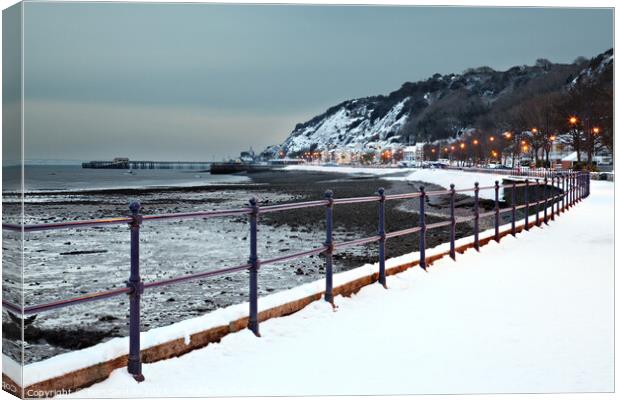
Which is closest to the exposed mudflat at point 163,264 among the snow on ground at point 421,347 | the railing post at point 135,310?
the railing post at point 135,310

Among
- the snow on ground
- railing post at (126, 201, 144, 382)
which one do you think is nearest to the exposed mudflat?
railing post at (126, 201, 144, 382)

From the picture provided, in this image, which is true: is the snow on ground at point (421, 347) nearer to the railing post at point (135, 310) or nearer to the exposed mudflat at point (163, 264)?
the railing post at point (135, 310)

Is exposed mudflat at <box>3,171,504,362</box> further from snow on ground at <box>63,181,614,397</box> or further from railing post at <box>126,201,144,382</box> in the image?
snow on ground at <box>63,181,614,397</box>

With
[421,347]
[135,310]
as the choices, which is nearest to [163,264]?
[421,347]

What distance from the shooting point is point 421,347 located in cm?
577

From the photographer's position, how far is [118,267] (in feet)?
54.7

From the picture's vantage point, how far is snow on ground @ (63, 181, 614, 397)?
4.81 metres

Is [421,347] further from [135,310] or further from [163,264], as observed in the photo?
[163,264]

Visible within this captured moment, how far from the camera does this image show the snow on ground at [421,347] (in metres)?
4.81

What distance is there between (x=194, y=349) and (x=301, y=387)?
4.03 ft

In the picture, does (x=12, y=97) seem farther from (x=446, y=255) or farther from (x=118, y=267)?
(x=118, y=267)

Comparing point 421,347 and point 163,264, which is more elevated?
point 421,347

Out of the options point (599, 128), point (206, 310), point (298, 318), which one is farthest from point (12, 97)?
point (599, 128)

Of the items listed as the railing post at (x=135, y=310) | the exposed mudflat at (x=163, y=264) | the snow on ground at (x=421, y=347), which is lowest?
the exposed mudflat at (x=163, y=264)
